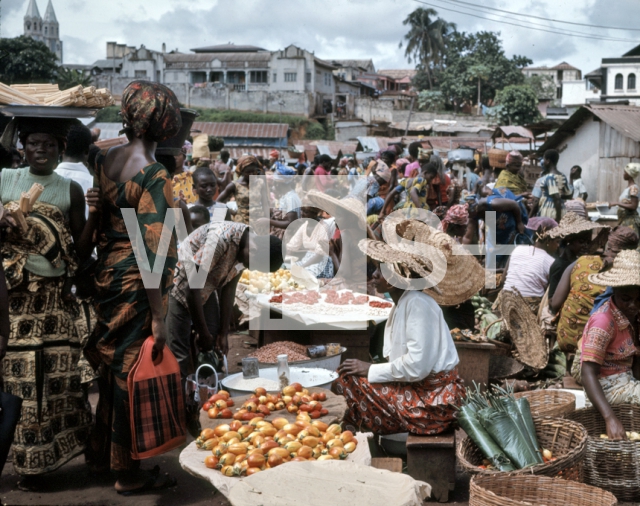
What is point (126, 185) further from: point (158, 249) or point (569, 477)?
point (569, 477)

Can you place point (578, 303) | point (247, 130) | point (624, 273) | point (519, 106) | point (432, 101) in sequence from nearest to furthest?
point (624, 273)
point (578, 303)
point (519, 106)
point (247, 130)
point (432, 101)

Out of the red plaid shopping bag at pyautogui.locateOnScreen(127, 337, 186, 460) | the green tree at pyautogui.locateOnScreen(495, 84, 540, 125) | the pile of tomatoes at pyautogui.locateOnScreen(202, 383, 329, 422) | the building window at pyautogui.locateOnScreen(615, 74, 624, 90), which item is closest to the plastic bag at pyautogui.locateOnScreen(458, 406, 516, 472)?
the pile of tomatoes at pyautogui.locateOnScreen(202, 383, 329, 422)

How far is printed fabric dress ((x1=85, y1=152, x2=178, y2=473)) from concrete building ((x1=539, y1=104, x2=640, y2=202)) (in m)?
13.6

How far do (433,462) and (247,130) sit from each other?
148 ft

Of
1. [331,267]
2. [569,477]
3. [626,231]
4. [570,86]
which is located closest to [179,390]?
[569,477]

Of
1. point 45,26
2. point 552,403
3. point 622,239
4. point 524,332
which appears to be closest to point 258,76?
point 524,332

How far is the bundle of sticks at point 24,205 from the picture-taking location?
332 centimetres

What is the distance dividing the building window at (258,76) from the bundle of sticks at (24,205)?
66.9 meters

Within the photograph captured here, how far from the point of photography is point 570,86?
182ft

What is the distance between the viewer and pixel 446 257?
3.97m

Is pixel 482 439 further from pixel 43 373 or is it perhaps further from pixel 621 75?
pixel 621 75

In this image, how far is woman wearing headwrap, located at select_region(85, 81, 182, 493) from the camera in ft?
10.9

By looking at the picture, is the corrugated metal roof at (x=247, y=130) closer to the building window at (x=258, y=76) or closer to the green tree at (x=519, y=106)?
the green tree at (x=519, y=106)

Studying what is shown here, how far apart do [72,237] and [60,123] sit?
2.01 ft
